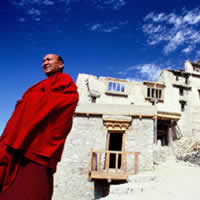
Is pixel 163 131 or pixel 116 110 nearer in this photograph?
pixel 116 110

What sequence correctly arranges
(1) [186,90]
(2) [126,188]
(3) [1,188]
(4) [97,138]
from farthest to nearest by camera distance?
(1) [186,90] → (4) [97,138] → (2) [126,188] → (3) [1,188]

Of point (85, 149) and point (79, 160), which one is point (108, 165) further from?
point (79, 160)

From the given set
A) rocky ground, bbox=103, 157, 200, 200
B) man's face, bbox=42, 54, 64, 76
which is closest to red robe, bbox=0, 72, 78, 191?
man's face, bbox=42, 54, 64, 76

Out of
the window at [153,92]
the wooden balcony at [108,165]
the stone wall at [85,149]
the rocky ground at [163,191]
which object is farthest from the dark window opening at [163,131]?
the rocky ground at [163,191]

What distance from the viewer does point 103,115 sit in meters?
11.2

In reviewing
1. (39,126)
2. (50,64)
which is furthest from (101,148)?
(39,126)

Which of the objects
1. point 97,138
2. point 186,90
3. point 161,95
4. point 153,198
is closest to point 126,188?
point 153,198

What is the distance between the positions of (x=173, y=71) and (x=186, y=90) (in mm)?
3438

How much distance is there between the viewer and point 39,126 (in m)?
1.65

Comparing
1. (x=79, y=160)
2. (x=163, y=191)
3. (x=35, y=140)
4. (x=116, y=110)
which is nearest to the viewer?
(x=35, y=140)

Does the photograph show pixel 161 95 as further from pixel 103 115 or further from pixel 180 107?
pixel 103 115

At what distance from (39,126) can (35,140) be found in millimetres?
121

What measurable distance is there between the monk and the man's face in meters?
0.25

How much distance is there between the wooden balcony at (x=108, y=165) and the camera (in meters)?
9.61
